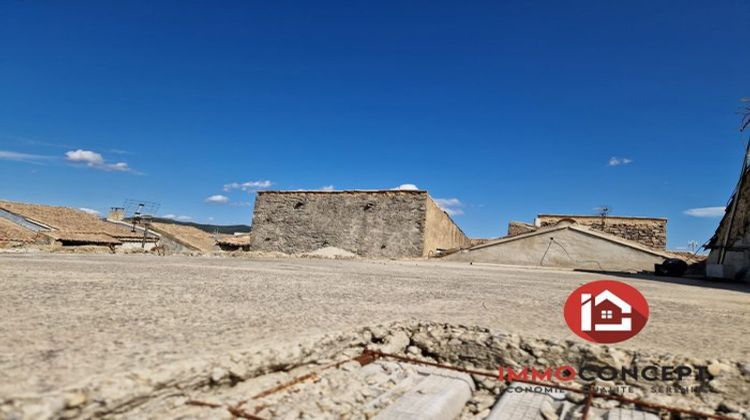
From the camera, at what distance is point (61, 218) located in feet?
84.1

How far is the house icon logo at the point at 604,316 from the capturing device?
2137mm

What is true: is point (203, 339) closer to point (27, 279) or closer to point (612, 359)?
point (612, 359)

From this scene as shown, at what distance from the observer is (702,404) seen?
1.50 meters

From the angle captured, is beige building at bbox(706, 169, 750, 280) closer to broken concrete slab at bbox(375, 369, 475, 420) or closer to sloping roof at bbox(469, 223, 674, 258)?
sloping roof at bbox(469, 223, 674, 258)

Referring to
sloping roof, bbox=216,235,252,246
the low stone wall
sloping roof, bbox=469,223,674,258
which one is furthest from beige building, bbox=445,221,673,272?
sloping roof, bbox=216,235,252,246

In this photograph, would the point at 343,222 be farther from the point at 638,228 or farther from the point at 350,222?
the point at 638,228

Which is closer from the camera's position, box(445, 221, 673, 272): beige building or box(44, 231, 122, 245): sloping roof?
box(445, 221, 673, 272): beige building

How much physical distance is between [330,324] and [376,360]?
12.9 inches

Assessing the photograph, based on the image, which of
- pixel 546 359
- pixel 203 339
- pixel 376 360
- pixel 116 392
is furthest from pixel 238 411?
pixel 546 359

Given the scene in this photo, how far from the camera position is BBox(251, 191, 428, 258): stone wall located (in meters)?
17.0

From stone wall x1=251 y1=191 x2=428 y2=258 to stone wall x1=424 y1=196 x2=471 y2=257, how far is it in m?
0.51

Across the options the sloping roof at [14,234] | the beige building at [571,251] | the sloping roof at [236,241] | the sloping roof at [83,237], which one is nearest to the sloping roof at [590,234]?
the beige building at [571,251]

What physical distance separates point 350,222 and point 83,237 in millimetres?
13690

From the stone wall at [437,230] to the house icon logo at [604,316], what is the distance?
46.5 ft
